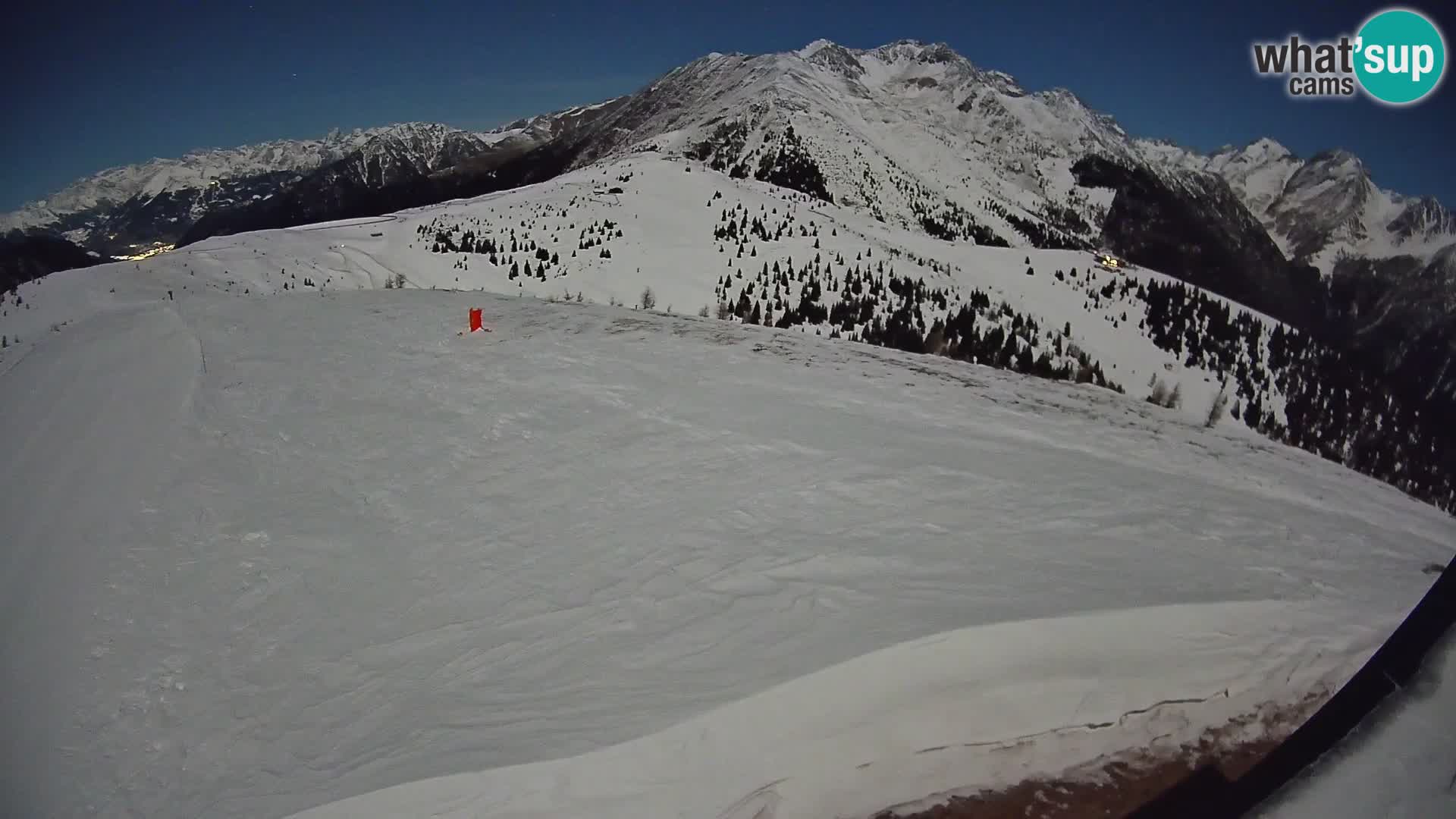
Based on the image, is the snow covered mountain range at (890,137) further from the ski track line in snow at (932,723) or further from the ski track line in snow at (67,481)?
the ski track line in snow at (932,723)

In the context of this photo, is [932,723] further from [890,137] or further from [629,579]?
[890,137]

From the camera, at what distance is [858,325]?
824 inches

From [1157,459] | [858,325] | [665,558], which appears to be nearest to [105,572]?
[665,558]

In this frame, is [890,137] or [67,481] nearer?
[67,481]

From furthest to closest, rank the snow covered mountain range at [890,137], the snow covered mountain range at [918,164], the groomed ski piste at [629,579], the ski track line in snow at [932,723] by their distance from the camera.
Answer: the snow covered mountain range at [890,137], the snow covered mountain range at [918,164], the groomed ski piste at [629,579], the ski track line in snow at [932,723]

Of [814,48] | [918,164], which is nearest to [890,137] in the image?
[918,164]

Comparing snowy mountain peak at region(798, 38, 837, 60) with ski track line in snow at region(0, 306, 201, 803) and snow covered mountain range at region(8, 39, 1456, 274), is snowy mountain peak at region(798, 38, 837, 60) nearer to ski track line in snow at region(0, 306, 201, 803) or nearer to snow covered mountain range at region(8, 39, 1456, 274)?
snow covered mountain range at region(8, 39, 1456, 274)

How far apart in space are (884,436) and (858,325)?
568 inches

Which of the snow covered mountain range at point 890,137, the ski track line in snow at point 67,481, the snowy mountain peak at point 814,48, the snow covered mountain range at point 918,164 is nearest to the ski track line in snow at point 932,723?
the ski track line in snow at point 67,481

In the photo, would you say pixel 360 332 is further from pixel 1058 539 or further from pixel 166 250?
pixel 166 250

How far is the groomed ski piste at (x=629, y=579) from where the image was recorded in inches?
130

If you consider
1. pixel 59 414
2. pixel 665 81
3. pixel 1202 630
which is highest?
pixel 665 81

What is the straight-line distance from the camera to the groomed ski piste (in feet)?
10.9

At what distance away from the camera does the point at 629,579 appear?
15.3 feet
